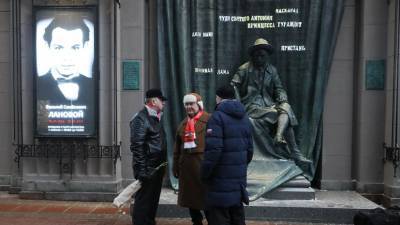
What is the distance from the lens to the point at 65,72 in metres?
8.73

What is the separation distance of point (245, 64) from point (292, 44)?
99 centimetres

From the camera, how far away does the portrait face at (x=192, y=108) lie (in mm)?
6174

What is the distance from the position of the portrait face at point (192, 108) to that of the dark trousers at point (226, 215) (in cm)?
140

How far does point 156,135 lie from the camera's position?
623 centimetres

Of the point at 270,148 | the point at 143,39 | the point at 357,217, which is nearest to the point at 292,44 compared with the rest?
the point at 270,148

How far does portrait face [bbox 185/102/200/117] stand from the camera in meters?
6.17

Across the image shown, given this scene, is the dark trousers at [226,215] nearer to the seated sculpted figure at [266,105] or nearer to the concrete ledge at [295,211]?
the concrete ledge at [295,211]

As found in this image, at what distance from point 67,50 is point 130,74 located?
4.08ft

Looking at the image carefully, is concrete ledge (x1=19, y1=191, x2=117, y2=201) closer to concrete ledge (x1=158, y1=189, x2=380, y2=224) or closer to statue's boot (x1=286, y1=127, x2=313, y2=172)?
concrete ledge (x1=158, y1=189, x2=380, y2=224)

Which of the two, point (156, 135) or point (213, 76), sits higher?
point (213, 76)

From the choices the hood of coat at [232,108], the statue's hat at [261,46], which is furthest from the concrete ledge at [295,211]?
the statue's hat at [261,46]

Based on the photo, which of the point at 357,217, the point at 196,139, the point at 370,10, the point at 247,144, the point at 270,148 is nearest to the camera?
the point at 357,217

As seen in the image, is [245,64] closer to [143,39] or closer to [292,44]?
[292,44]

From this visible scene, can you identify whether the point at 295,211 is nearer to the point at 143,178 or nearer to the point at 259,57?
→ the point at 143,178
